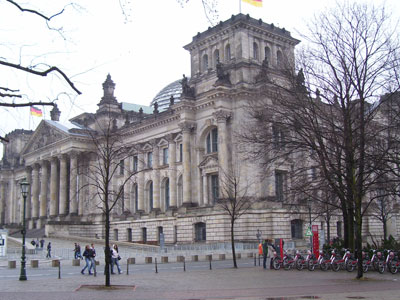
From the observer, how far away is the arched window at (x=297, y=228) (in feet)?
181

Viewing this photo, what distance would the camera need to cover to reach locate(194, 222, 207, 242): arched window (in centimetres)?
5519

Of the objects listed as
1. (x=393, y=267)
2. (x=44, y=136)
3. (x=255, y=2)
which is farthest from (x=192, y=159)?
(x=393, y=267)

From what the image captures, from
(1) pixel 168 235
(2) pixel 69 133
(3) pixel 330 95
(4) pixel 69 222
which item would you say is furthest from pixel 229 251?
(2) pixel 69 133

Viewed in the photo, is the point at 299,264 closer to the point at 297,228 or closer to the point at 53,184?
the point at 297,228

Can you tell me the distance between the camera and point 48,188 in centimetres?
8425

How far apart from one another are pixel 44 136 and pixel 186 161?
33632 millimetres

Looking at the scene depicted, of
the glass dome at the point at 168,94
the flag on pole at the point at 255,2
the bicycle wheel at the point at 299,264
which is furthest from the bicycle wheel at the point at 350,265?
the glass dome at the point at 168,94

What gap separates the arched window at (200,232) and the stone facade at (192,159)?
11 cm

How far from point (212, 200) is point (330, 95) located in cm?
3137

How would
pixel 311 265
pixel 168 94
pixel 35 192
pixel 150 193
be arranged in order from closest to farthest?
pixel 311 265 → pixel 150 193 → pixel 35 192 → pixel 168 94

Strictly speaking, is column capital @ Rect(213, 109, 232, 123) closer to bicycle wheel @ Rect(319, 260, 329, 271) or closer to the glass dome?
bicycle wheel @ Rect(319, 260, 329, 271)

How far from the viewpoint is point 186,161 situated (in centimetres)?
5812

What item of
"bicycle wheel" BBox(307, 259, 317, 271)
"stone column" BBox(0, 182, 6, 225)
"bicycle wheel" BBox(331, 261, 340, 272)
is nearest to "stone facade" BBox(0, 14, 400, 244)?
"bicycle wheel" BBox(307, 259, 317, 271)

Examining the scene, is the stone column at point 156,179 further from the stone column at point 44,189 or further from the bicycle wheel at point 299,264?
the bicycle wheel at point 299,264
